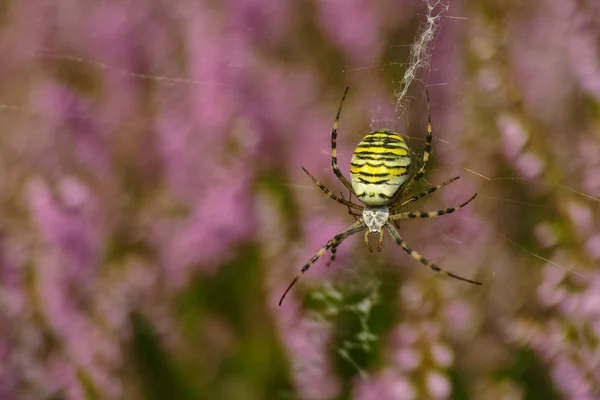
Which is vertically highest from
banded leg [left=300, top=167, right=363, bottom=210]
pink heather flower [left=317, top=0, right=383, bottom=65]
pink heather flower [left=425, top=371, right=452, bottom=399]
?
pink heather flower [left=317, top=0, right=383, bottom=65]

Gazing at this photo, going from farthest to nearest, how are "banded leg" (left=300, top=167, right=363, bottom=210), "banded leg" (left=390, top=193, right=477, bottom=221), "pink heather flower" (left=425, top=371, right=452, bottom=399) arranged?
"banded leg" (left=300, top=167, right=363, bottom=210) < "banded leg" (left=390, top=193, right=477, bottom=221) < "pink heather flower" (left=425, top=371, right=452, bottom=399)

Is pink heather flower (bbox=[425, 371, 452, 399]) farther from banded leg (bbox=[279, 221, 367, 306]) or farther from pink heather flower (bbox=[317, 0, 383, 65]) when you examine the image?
pink heather flower (bbox=[317, 0, 383, 65])

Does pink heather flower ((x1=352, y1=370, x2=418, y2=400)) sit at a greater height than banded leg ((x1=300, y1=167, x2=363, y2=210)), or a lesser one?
lesser

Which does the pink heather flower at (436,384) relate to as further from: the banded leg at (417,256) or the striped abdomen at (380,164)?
the striped abdomen at (380,164)

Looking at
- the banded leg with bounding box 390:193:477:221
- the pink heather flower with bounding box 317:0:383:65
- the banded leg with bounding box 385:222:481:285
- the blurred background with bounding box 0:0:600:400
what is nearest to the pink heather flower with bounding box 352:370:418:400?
the blurred background with bounding box 0:0:600:400

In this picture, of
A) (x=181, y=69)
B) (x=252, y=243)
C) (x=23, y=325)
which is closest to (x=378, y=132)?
(x=252, y=243)

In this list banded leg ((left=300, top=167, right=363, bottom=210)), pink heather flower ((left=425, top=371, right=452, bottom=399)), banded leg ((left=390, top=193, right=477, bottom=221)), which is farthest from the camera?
banded leg ((left=300, top=167, right=363, bottom=210))
